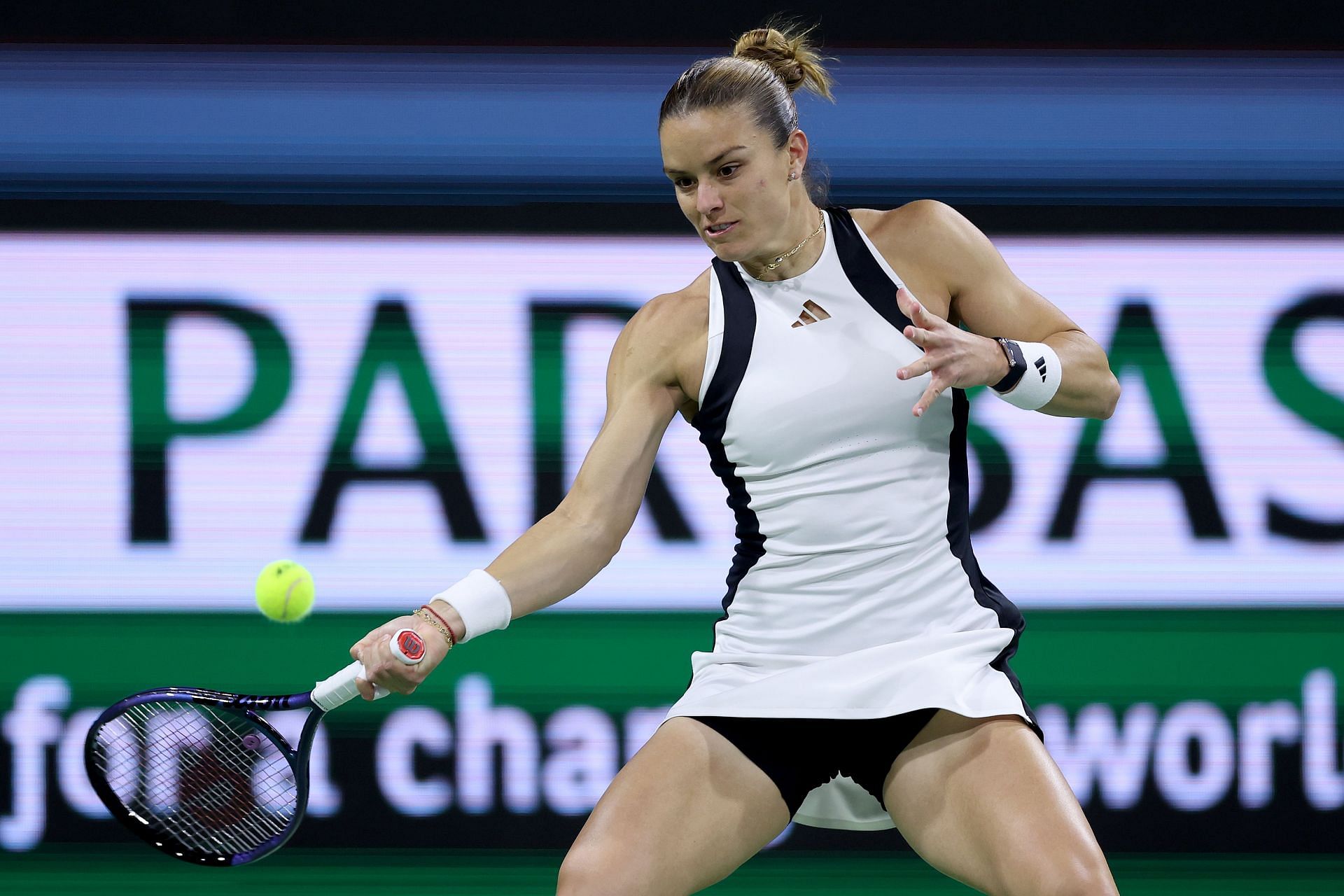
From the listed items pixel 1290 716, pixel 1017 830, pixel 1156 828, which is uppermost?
pixel 1017 830

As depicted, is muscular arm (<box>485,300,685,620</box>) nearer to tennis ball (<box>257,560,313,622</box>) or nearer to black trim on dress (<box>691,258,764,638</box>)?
black trim on dress (<box>691,258,764,638</box>)

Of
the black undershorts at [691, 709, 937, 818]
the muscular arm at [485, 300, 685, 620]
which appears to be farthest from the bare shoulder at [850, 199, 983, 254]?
the black undershorts at [691, 709, 937, 818]

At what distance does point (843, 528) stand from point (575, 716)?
1534 mm

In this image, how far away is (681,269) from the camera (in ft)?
11.9

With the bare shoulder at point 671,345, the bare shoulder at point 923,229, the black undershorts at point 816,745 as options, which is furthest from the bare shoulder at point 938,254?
the black undershorts at point 816,745

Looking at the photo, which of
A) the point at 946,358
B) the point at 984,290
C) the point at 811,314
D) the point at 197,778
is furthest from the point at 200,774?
the point at 984,290

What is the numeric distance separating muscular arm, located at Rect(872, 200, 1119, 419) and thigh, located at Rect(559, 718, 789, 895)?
755 millimetres

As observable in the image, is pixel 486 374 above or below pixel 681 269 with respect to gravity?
below

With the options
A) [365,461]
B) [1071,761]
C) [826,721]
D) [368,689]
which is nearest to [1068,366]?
[826,721]

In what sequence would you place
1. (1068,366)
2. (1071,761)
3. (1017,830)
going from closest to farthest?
1. (1017,830)
2. (1068,366)
3. (1071,761)

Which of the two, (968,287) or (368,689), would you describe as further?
(968,287)

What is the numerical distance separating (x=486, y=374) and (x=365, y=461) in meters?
0.38

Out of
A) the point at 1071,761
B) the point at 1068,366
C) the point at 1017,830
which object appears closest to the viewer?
the point at 1017,830

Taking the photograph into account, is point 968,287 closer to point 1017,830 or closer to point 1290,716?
point 1017,830
